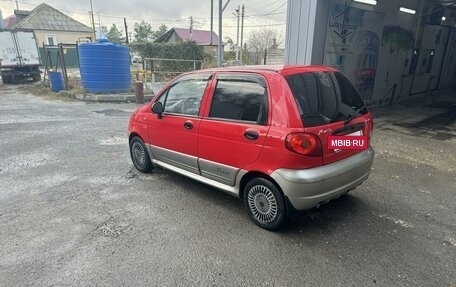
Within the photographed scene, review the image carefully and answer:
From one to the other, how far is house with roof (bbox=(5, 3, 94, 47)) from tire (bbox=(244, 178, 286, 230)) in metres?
44.4

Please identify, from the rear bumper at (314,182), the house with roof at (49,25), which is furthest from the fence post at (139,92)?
the house with roof at (49,25)

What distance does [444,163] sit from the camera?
547 centimetres

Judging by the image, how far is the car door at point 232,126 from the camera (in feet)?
10.5

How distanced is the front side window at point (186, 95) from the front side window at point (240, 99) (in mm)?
284

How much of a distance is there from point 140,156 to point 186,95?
4.82 feet

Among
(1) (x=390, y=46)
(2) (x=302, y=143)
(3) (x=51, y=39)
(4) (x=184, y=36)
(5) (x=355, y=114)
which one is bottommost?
(2) (x=302, y=143)

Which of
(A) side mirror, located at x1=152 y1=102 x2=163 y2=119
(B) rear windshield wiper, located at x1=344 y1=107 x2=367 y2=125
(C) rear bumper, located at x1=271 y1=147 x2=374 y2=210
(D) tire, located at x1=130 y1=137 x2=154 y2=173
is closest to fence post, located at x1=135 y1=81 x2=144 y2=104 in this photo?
(D) tire, located at x1=130 y1=137 x2=154 y2=173

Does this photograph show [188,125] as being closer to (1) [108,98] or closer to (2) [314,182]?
(2) [314,182]

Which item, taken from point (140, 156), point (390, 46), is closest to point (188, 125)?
point (140, 156)

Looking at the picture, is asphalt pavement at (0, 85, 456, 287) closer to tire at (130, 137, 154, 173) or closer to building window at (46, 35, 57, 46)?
tire at (130, 137, 154, 173)

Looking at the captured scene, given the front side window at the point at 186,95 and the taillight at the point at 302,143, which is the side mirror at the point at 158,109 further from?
the taillight at the point at 302,143

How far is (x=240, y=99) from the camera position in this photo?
3400 mm

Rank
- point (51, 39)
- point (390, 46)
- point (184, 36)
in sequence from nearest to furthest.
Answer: point (390, 46) < point (51, 39) < point (184, 36)

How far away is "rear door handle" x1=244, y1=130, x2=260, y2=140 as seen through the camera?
315 centimetres
